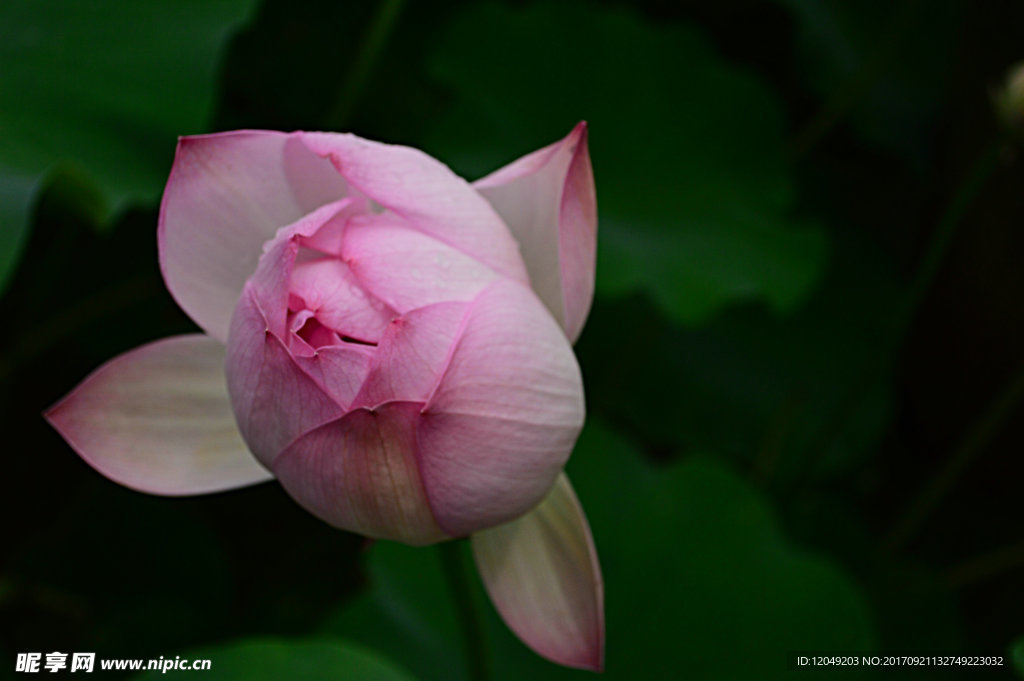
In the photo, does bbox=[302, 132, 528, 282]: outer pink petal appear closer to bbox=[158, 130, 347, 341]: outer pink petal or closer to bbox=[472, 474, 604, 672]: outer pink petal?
bbox=[158, 130, 347, 341]: outer pink petal

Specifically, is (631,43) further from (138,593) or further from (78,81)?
(138,593)

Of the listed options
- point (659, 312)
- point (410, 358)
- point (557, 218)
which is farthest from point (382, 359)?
point (659, 312)

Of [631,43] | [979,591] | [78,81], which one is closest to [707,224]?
[631,43]

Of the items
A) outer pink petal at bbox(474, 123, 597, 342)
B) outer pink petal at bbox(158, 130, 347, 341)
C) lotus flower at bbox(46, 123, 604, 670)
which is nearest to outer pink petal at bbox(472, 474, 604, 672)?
lotus flower at bbox(46, 123, 604, 670)

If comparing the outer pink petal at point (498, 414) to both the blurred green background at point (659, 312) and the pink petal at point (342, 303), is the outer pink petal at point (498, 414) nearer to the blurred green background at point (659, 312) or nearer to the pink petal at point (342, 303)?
the pink petal at point (342, 303)

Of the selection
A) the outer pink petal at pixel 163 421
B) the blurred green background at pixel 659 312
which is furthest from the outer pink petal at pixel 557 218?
the blurred green background at pixel 659 312

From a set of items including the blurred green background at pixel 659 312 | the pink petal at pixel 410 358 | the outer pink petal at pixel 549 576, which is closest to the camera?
the pink petal at pixel 410 358
